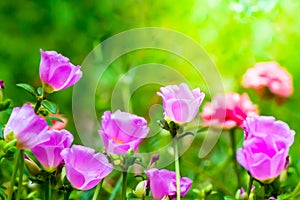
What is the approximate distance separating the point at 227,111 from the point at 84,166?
522 millimetres

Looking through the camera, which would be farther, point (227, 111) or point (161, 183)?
point (227, 111)

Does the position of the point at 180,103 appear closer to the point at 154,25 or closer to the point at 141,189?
the point at 141,189

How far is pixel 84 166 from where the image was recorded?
62 centimetres

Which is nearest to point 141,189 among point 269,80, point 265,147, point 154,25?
point 265,147

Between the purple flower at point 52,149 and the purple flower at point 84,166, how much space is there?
0.8 inches

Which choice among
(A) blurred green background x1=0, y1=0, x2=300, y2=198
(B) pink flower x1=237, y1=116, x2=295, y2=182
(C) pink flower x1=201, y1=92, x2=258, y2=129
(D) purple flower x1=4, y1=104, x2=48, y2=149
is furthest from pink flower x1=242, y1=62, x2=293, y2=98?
(D) purple flower x1=4, y1=104, x2=48, y2=149

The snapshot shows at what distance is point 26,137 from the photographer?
1.90 feet

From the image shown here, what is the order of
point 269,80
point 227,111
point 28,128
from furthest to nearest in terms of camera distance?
point 269,80 < point 227,111 < point 28,128

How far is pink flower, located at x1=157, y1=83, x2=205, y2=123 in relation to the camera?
2.09ft

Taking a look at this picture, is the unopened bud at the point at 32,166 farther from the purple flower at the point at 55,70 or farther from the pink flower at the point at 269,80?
the pink flower at the point at 269,80

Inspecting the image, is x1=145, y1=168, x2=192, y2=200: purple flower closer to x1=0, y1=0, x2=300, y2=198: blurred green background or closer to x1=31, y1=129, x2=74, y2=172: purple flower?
x1=31, y1=129, x2=74, y2=172: purple flower

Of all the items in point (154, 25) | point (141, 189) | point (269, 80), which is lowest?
point (141, 189)

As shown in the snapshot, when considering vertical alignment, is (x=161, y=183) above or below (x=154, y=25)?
below

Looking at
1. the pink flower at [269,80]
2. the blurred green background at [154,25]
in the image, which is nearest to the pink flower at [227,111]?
the pink flower at [269,80]
